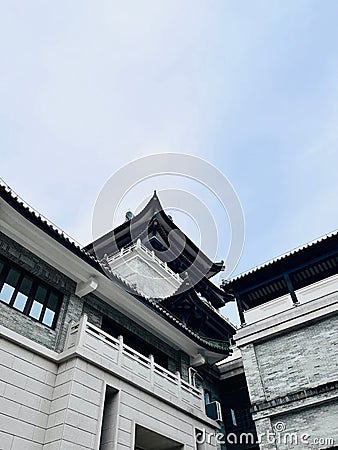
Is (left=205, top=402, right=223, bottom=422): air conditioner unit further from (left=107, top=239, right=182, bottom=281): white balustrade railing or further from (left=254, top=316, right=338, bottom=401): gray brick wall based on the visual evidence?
(left=107, top=239, right=182, bottom=281): white balustrade railing

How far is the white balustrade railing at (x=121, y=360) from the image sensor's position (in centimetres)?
886

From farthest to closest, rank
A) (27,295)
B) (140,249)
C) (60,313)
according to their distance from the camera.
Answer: (140,249)
(60,313)
(27,295)

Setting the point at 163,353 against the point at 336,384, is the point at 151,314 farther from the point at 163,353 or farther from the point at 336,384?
the point at 336,384

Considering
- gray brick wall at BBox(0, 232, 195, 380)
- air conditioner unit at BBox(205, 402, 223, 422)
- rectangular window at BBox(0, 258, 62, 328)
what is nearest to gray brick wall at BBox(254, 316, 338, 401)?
air conditioner unit at BBox(205, 402, 223, 422)

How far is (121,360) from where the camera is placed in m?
9.47

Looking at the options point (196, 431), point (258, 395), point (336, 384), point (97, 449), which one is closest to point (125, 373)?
point (97, 449)

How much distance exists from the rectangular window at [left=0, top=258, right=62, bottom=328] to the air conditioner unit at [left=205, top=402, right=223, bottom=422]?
20.1 feet

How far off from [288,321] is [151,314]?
15.3 feet

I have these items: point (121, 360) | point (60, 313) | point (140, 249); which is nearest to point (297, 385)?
point (121, 360)

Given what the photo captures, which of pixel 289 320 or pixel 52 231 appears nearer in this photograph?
pixel 52 231

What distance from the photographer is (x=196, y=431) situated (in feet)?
35.8

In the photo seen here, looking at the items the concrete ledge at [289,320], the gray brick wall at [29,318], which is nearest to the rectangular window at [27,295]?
the gray brick wall at [29,318]

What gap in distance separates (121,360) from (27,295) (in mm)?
2703

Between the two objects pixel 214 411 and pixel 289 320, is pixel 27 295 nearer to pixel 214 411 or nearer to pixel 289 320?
pixel 214 411
